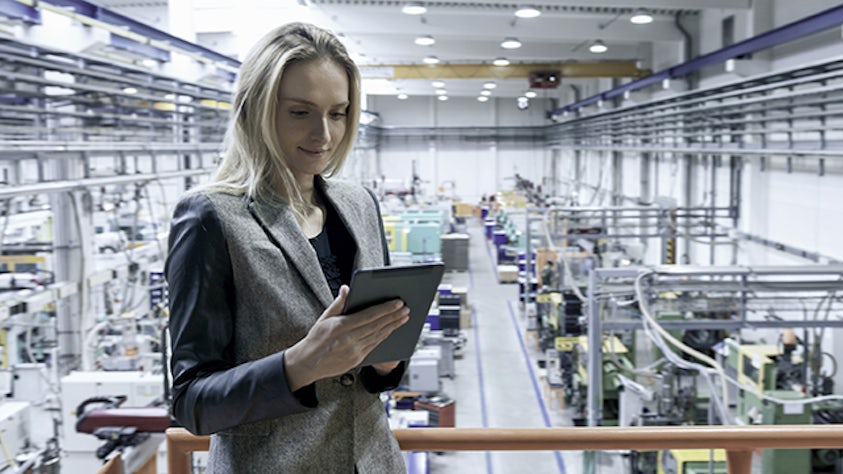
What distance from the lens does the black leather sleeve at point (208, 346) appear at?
0.91 meters

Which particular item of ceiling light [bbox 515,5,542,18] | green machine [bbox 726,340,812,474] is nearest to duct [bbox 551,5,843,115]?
ceiling light [bbox 515,5,542,18]

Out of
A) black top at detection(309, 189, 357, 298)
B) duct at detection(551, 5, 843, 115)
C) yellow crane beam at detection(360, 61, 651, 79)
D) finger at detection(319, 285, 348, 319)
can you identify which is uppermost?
yellow crane beam at detection(360, 61, 651, 79)

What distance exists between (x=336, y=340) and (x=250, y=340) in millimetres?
163

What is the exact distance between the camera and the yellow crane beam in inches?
586

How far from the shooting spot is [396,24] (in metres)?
9.80

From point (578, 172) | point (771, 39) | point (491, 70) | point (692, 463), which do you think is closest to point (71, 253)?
point (692, 463)

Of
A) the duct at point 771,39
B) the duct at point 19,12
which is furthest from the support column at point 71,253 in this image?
the duct at point 771,39

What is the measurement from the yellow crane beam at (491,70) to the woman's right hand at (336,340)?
14.4 m

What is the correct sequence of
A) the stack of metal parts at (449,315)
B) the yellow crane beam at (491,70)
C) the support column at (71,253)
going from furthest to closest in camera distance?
the yellow crane beam at (491,70) → the stack of metal parts at (449,315) → the support column at (71,253)

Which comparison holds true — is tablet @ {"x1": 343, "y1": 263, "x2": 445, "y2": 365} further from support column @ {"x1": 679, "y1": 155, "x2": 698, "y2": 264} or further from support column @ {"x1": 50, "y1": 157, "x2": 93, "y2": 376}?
support column @ {"x1": 679, "y1": 155, "x2": 698, "y2": 264}

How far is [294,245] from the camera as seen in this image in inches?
39.8

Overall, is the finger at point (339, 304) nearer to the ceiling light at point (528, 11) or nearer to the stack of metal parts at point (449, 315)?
the ceiling light at point (528, 11)

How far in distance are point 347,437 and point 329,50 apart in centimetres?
54

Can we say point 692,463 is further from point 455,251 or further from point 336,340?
point 455,251
